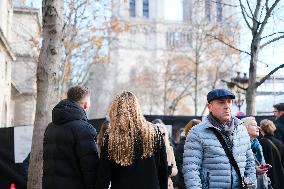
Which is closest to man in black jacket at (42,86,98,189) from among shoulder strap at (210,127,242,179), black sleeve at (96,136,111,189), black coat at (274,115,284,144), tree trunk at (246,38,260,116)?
black sleeve at (96,136,111,189)

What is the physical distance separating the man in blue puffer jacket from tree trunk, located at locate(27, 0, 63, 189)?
13.3ft

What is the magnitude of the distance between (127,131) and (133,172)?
396 millimetres

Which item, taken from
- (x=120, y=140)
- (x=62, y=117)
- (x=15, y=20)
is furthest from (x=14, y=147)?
(x=15, y=20)

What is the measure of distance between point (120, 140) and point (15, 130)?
776 centimetres

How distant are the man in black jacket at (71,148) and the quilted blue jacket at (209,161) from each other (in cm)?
98

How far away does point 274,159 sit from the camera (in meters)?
9.77

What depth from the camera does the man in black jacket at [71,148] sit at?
17.9 feet

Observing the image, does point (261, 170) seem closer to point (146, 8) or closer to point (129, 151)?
point (129, 151)

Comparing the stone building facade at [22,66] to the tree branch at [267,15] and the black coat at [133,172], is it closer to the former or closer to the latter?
the tree branch at [267,15]

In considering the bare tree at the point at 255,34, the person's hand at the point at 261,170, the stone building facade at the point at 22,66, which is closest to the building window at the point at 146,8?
the stone building facade at the point at 22,66

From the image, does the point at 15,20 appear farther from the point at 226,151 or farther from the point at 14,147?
the point at 226,151

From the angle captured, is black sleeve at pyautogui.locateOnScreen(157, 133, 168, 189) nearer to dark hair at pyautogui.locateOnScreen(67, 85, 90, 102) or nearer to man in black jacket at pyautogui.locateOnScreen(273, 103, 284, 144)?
dark hair at pyautogui.locateOnScreen(67, 85, 90, 102)

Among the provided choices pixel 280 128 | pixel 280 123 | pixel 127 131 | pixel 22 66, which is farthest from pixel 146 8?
pixel 127 131

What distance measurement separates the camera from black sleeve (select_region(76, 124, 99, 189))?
539 cm
